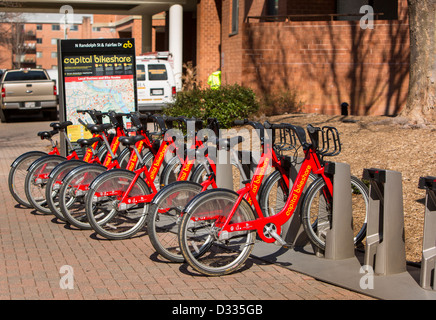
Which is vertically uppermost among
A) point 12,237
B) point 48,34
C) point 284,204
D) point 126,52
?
point 48,34

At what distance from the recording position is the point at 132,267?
6.35 m

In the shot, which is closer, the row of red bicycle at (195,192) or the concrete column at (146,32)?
the row of red bicycle at (195,192)

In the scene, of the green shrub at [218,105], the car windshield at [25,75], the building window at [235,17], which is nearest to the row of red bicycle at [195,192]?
the green shrub at [218,105]

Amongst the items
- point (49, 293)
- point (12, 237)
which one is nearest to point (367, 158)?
point (12, 237)

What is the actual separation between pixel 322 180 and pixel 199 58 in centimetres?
2306

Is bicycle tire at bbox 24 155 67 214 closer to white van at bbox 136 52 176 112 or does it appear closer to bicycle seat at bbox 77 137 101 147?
bicycle seat at bbox 77 137 101 147

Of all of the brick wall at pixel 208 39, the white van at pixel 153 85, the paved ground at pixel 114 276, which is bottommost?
the paved ground at pixel 114 276

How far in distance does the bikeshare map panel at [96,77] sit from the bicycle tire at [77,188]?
4079 millimetres

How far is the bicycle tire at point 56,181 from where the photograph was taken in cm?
821

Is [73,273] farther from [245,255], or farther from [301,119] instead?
[301,119]

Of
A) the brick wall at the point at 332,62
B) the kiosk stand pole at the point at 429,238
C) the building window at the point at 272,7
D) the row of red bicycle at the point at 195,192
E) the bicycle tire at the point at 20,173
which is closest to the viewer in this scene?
the kiosk stand pole at the point at 429,238

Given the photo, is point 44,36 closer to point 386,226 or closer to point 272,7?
point 272,7

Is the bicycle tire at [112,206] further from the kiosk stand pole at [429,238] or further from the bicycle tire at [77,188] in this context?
the kiosk stand pole at [429,238]

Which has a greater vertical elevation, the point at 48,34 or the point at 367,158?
the point at 48,34
